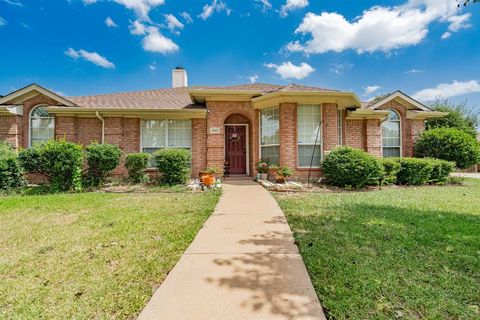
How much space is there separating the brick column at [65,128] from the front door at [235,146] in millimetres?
6796

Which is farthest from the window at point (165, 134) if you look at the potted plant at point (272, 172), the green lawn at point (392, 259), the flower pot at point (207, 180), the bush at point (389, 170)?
the bush at point (389, 170)

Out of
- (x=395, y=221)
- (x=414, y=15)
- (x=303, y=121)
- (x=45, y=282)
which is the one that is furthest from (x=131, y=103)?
(x=414, y=15)

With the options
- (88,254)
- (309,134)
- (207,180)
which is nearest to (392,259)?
(88,254)

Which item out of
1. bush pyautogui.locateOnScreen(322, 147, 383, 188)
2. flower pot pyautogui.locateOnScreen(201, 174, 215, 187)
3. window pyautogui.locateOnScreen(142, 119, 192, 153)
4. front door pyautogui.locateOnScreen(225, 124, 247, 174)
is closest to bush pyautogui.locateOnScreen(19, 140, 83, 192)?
window pyautogui.locateOnScreen(142, 119, 192, 153)

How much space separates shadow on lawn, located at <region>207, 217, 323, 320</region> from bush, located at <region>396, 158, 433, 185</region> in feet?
27.8

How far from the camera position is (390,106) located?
12156 mm

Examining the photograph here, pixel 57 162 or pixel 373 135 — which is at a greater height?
pixel 373 135

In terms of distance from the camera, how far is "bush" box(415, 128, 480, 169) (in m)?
10.5

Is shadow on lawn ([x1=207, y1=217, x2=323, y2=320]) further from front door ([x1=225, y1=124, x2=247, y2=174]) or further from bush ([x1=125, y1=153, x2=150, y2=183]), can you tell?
front door ([x1=225, y1=124, x2=247, y2=174])

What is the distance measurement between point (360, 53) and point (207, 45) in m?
11.8

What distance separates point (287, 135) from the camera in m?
9.15

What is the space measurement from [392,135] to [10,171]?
1712cm

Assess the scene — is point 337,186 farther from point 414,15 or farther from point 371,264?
point 414,15

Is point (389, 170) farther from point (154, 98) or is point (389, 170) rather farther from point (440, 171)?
point (154, 98)
